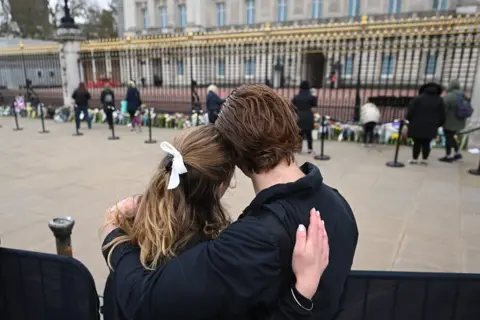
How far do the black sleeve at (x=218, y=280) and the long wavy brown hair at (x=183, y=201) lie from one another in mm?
121

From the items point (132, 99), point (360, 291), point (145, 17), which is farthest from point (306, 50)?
point (145, 17)

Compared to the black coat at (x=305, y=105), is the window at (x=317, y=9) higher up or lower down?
higher up

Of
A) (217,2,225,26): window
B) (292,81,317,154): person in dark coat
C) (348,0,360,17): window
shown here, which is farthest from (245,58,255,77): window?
(217,2,225,26): window

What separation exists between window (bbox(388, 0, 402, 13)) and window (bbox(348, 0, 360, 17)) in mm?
2718

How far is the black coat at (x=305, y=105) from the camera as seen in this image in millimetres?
8055

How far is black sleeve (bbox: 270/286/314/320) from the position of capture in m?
1.10

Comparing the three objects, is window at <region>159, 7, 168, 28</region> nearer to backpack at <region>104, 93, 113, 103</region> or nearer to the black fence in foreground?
backpack at <region>104, 93, 113, 103</region>

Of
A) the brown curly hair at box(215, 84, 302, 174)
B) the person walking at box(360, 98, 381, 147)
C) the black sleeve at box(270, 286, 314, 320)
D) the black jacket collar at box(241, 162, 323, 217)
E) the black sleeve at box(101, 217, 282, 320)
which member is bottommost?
the person walking at box(360, 98, 381, 147)

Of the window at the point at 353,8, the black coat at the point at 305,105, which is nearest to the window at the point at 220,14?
the window at the point at 353,8

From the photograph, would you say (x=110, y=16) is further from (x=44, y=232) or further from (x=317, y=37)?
(x=44, y=232)

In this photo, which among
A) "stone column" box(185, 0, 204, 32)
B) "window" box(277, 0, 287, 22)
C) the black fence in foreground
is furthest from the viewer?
"stone column" box(185, 0, 204, 32)

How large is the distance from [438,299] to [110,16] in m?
56.9

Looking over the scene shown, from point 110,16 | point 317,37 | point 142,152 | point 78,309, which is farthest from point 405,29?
point 110,16

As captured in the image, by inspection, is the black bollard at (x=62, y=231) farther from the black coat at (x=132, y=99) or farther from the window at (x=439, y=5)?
the window at (x=439, y=5)
